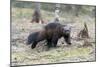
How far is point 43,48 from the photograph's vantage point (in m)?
2.44

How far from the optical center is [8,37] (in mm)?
2287

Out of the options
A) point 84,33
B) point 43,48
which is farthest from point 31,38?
point 84,33

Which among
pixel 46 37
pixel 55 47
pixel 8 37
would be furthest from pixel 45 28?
pixel 8 37

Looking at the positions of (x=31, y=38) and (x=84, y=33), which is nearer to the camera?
(x=31, y=38)

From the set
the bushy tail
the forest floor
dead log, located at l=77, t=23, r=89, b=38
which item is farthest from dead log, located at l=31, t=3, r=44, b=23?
dead log, located at l=77, t=23, r=89, b=38

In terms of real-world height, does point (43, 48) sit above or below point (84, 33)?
below

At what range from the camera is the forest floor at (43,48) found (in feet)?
7.59

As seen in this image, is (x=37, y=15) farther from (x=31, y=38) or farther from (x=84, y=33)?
(x=84, y=33)

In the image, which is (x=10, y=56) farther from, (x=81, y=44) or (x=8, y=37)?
(x=81, y=44)

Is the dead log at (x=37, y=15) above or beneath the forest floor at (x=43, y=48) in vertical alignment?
above

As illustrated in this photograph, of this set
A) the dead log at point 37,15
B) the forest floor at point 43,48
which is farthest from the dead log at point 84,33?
the dead log at point 37,15

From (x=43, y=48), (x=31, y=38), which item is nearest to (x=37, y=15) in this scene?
(x=31, y=38)

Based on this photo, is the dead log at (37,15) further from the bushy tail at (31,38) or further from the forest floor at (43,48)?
the bushy tail at (31,38)

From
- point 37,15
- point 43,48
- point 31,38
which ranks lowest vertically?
point 43,48
